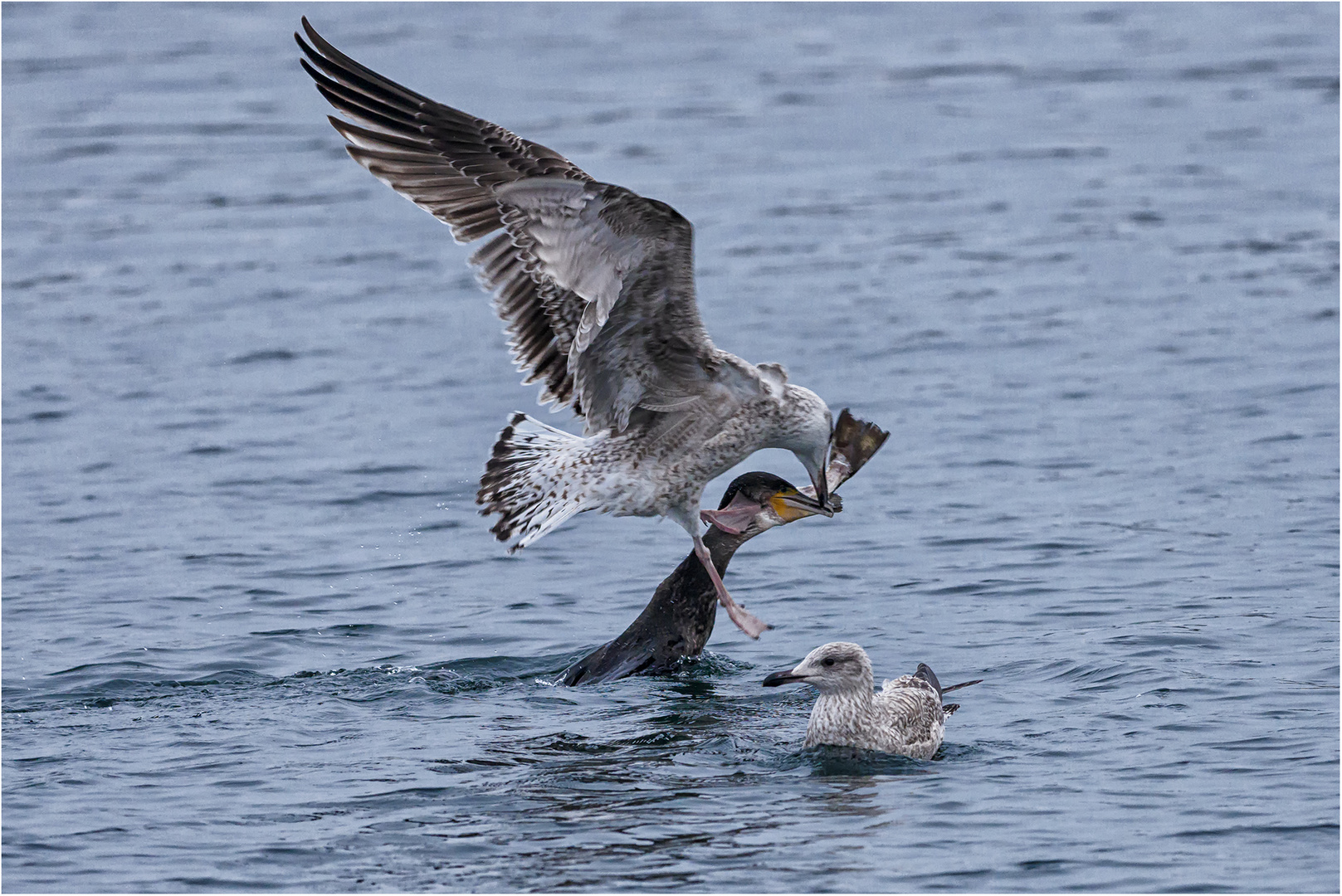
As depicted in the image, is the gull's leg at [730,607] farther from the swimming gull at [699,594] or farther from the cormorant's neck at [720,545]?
the cormorant's neck at [720,545]

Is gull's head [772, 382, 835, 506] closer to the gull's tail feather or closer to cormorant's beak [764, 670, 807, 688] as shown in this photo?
the gull's tail feather

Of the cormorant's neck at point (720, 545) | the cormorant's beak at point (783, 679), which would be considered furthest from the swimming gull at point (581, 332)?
the cormorant's beak at point (783, 679)

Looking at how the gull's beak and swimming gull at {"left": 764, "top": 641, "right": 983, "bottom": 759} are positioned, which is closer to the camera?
swimming gull at {"left": 764, "top": 641, "right": 983, "bottom": 759}

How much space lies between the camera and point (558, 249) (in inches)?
333

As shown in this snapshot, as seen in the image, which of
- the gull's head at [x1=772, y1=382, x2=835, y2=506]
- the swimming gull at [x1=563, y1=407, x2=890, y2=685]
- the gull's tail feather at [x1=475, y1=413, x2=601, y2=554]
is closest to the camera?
the gull's head at [x1=772, y1=382, x2=835, y2=506]

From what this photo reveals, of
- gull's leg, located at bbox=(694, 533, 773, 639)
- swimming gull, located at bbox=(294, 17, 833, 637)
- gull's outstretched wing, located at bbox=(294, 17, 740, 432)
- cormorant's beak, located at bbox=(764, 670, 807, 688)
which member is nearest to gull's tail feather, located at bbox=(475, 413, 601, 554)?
swimming gull, located at bbox=(294, 17, 833, 637)

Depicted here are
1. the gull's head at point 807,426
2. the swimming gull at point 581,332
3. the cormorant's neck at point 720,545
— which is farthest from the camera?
the cormorant's neck at point 720,545

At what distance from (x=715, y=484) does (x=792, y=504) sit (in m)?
3.99

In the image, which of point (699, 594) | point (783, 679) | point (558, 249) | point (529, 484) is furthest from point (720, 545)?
point (558, 249)

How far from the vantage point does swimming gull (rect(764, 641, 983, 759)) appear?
8.35 meters

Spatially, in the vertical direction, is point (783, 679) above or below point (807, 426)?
below

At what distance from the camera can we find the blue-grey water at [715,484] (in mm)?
7809

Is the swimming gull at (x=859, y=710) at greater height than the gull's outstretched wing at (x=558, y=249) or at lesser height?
Result: lesser

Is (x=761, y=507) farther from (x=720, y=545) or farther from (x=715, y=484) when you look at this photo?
(x=715, y=484)
